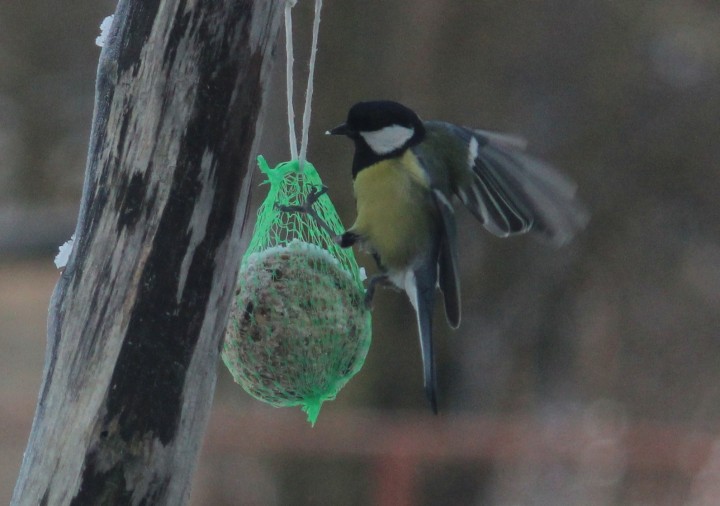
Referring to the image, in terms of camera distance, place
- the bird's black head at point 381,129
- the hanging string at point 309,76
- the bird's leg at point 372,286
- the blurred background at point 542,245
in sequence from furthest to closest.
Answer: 1. the blurred background at point 542,245
2. the bird's black head at point 381,129
3. the bird's leg at point 372,286
4. the hanging string at point 309,76

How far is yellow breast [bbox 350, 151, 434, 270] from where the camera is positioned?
2600 millimetres

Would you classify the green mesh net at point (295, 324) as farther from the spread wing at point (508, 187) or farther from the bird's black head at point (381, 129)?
the spread wing at point (508, 187)

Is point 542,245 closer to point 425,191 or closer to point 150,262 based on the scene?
point 425,191

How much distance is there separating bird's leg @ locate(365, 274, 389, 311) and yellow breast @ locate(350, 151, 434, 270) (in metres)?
0.06

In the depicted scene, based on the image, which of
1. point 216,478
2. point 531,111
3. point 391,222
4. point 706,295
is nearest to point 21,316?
point 216,478

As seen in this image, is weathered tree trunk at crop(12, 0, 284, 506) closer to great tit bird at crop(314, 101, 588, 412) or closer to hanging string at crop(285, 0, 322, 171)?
hanging string at crop(285, 0, 322, 171)

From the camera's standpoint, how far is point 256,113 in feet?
6.13

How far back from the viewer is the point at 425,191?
260 cm

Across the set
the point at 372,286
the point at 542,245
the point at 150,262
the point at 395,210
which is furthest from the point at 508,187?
the point at 542,245

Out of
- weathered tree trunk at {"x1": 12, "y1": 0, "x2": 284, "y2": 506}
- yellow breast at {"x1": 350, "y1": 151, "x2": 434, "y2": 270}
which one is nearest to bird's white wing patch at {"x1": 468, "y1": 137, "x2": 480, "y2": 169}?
yellow breast at {"x1": 350, "y1": 151, "x2": 434, "y2": 270}

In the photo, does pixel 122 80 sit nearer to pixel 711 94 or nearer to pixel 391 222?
pixel 391 222

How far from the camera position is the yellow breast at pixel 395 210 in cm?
260

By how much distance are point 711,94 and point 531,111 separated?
1.11m

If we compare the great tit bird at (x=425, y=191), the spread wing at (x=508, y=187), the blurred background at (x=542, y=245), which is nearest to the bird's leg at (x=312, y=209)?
the great tit bird at (x=425, y=191)
